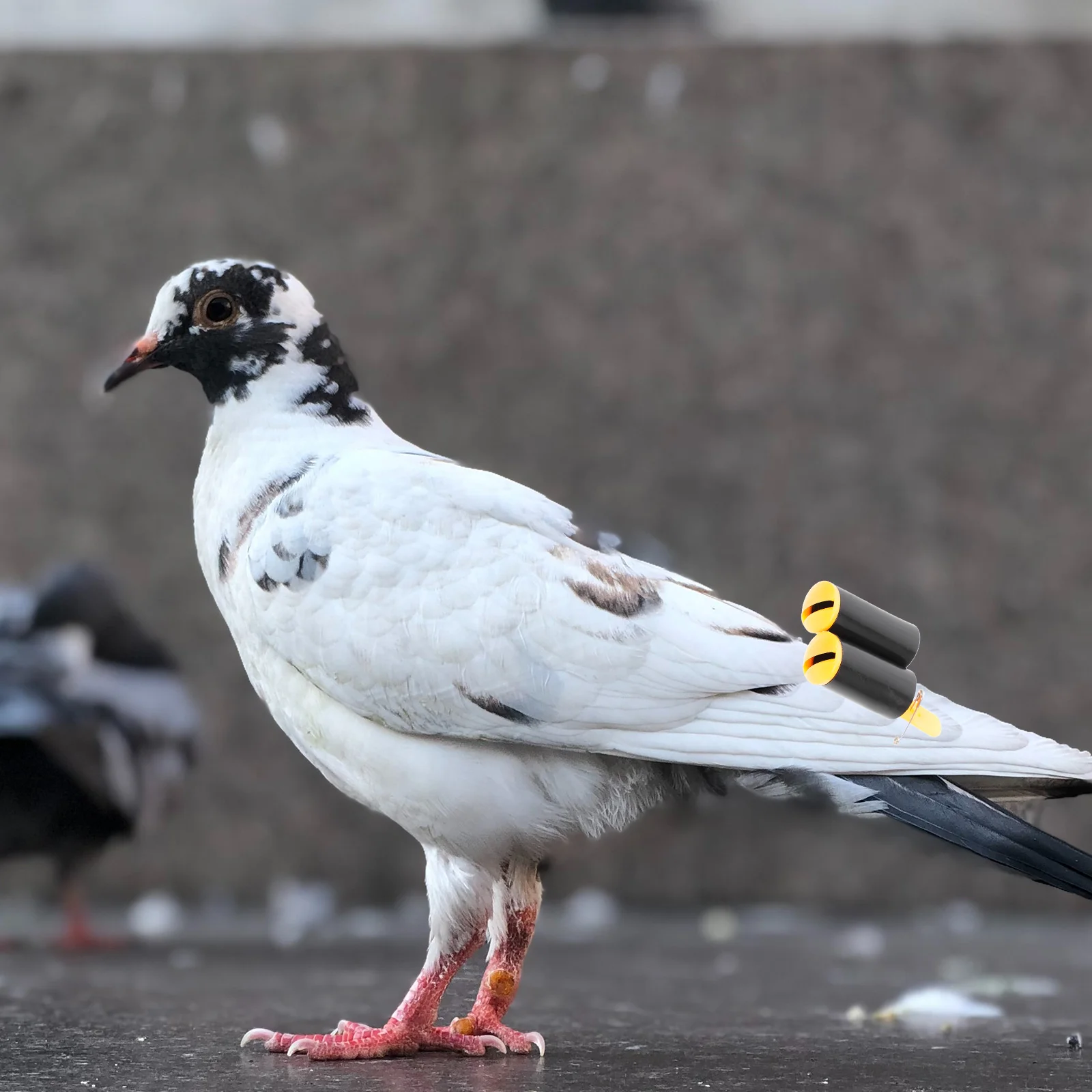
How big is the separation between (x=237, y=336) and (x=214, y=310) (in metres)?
0.06

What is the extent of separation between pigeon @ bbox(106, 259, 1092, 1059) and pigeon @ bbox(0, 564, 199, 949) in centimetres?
212

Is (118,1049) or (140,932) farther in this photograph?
(140,932)

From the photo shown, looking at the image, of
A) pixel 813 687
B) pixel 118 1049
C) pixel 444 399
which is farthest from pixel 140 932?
pixel 813 687

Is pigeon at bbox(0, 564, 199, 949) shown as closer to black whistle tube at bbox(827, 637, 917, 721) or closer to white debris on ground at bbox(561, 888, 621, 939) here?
white debris on ground at bbox(561, 888, 621, 939)

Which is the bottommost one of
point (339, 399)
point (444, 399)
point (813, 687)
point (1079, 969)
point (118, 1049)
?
point (118, 1049)

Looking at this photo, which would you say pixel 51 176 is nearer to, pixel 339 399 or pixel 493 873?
pixel 339 399

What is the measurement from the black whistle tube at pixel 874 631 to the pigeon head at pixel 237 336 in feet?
3.61

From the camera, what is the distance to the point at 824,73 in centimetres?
569

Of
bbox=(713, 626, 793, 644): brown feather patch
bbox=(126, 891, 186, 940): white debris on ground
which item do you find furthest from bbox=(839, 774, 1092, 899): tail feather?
bbox=(126, 891, 186, 940): white debris on ground

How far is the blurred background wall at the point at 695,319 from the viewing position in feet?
18.6

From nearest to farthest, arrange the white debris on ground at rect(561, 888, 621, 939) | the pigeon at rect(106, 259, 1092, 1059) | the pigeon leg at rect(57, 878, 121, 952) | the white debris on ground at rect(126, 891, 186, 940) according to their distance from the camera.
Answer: the pigeon at rect(106, 259, 1092, 1059) < the pigeon leg at rect(57, 878, 121, 952) < the white debris on ground at rect(126, 891, 186, 940) < the white debris on ground at rect(561, 888, 621, 939)

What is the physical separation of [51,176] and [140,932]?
2.78 m

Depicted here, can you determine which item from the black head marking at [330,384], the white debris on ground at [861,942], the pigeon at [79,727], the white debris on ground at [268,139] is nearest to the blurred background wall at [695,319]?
the white debris on ground at [268,139]

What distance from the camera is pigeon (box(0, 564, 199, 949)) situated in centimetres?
442
